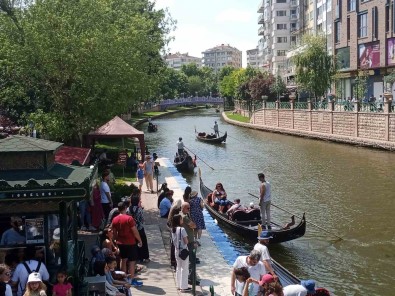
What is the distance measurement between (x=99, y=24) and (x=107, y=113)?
13.3 feet

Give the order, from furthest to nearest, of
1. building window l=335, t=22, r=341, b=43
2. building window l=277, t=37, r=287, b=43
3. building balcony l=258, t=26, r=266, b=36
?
building balcony l=258, t=26, r=266, b=36
building window l=277, t=37, r=287, b=43
building window l=335, t=22, r=341, b=43

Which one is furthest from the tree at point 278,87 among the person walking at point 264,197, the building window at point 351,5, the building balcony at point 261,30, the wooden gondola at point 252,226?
the person walking at point 264,197

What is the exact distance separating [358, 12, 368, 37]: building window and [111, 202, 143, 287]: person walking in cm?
5189

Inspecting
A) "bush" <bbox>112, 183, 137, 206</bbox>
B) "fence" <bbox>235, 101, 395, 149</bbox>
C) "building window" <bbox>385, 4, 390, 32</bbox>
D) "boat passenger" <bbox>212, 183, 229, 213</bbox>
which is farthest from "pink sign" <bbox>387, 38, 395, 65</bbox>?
"bush" <bbox>112, 183, 137, 206</bbox>

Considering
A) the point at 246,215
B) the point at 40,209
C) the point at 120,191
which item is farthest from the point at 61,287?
the point at 120,191

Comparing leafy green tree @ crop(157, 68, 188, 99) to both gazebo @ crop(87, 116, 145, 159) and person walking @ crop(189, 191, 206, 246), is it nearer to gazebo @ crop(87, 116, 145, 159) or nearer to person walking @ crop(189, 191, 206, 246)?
gazebo @ crop(87, 116, 145, 159)

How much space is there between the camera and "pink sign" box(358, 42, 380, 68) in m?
55.9

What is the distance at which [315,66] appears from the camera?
56000mm

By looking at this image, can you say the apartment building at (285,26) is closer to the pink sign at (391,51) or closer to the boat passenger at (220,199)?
the pink sign at (391,51)

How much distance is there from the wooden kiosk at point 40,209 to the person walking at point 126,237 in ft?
5.31

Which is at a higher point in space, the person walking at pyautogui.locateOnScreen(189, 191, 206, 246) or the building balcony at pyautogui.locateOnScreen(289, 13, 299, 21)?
the building balcony at pyautogui.locateOnScreen(289, 13, 299, 21)

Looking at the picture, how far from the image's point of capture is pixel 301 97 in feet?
254

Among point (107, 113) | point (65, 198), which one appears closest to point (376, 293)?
point (65, 198)

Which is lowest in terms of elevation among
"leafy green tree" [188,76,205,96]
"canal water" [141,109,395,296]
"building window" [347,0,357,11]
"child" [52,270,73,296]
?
"canal water" [141,109,395,296]
